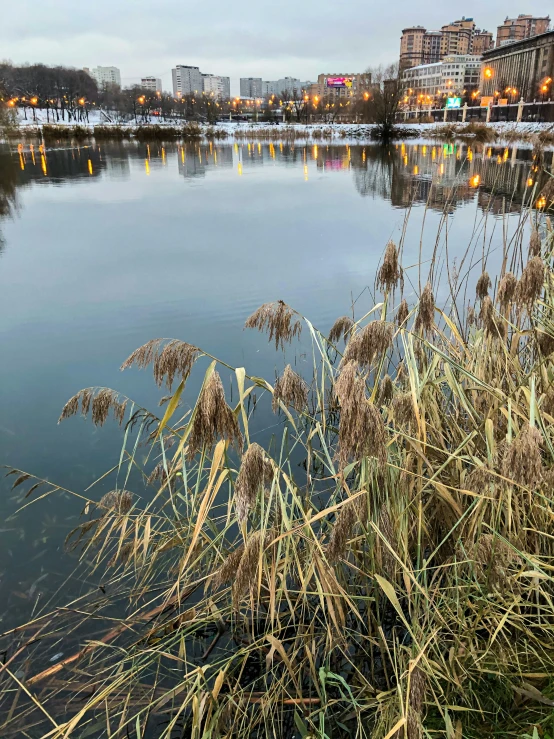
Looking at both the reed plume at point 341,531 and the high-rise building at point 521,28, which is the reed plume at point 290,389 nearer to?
the reed plume at point 341,531

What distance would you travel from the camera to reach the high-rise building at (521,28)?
179250 mm

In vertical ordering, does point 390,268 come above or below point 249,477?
above

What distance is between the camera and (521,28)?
181000 millimetres

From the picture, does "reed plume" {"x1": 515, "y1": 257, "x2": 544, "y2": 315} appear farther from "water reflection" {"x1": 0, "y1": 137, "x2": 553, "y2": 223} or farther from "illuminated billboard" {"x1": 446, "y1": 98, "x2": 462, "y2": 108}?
"illuminated billboard" {"x1": 446, "y1": 98, "x2": 462, "y2": 108}

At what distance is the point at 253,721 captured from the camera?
220 cm

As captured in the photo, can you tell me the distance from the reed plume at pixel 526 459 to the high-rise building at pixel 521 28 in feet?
729

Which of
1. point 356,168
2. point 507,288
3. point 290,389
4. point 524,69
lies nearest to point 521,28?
point 524,69

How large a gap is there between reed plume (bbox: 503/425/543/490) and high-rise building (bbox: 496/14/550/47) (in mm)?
222117

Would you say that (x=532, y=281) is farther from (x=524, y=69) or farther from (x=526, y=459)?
(x=524, y=69)

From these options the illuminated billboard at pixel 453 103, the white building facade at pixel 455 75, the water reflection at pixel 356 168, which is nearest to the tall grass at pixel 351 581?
the water reflection at pixel 356 168

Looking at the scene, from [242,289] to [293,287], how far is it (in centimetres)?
97

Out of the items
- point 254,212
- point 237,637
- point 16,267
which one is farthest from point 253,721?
point 254,212

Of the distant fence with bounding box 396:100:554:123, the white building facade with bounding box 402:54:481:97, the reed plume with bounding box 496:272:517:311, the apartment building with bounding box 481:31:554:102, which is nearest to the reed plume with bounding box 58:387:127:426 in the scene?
the reed plume with bounding box 496:272:517:311

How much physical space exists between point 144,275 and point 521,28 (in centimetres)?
22724
